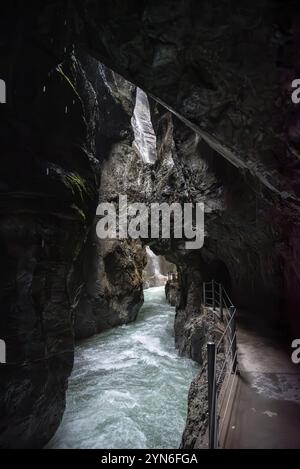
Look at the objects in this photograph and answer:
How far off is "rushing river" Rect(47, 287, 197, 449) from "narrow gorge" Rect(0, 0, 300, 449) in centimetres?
6

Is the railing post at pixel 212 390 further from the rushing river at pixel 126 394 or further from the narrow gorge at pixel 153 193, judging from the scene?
the rushing river at pixel 126 394

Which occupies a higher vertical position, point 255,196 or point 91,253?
point 255,196

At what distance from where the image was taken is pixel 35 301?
28.8ft

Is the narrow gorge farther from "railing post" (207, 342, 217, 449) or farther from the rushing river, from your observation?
"railing post" (207, 342, 217, 449)

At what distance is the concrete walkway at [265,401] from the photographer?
391 centimetres

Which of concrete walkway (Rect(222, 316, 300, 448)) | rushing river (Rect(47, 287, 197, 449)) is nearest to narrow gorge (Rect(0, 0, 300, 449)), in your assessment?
rushing river (Rect(47, 287, 197, 449))

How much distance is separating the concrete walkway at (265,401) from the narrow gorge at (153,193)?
2.64 feet

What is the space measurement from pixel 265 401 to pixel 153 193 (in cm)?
1208

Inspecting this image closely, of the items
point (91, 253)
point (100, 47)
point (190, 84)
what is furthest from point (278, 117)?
point (91, 253)

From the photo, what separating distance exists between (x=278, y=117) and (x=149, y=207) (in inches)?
428

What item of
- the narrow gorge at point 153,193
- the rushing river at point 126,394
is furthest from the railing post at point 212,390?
the rushing river at point 126,394

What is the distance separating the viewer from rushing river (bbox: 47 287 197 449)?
8883 mm

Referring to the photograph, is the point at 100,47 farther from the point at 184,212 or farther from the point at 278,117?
the point at 184,212
